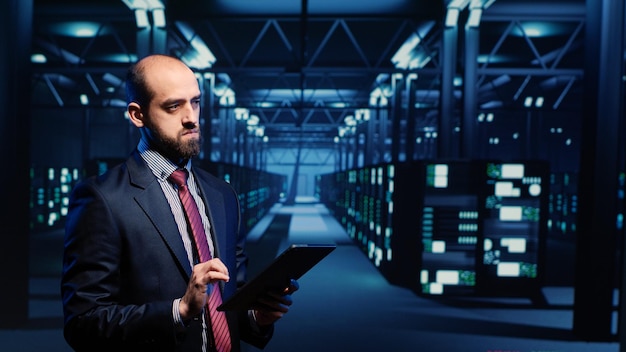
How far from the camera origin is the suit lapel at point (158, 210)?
1.81 m

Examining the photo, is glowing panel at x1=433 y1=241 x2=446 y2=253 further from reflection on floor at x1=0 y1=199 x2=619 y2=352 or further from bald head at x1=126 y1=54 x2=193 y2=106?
bald head at x1=126 y1=54 x2=193 y2=106

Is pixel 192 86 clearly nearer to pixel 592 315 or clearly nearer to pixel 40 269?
pixel 592 315

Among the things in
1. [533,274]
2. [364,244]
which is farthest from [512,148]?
[533,274]

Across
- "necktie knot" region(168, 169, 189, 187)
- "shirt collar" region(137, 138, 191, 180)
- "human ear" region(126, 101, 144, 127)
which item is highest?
"human ear" region(126, 101, 144, 127)

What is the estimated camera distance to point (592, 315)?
22.6 feet

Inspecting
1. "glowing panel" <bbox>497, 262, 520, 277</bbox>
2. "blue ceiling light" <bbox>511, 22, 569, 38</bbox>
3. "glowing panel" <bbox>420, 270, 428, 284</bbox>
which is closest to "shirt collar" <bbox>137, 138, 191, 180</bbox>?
"glowing panel" <bbox>420, 270, 428, 284</bbox>

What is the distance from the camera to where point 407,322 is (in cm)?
775

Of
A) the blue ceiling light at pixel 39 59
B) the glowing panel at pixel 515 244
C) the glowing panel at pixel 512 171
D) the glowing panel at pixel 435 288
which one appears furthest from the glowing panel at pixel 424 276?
the blue ceiling light at pixel 39 59

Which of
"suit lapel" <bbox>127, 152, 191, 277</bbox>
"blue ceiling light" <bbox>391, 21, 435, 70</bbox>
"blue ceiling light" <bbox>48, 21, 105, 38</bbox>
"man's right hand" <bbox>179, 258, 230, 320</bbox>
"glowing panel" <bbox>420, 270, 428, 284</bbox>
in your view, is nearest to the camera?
"man's right hand" <bbox>179, 258, 230, 320</bbox>

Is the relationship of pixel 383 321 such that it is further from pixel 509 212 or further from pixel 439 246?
pixel 509 212

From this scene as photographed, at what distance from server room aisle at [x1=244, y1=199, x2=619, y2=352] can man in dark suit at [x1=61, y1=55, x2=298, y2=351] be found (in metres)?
4.92

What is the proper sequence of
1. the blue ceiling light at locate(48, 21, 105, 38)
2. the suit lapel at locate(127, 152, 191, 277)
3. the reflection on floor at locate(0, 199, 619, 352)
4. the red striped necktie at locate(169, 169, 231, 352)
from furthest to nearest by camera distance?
the blue ceiling light at locate(48, 21, 105, 38), the reflection on floor at locate(0, 199, 619, 352), the red striped necktie at locate(169, 169, 231, 352), the suit lapel at locate(127, 152, 191, 277)

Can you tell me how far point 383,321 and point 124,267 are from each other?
6.54m

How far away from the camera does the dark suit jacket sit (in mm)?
1696
